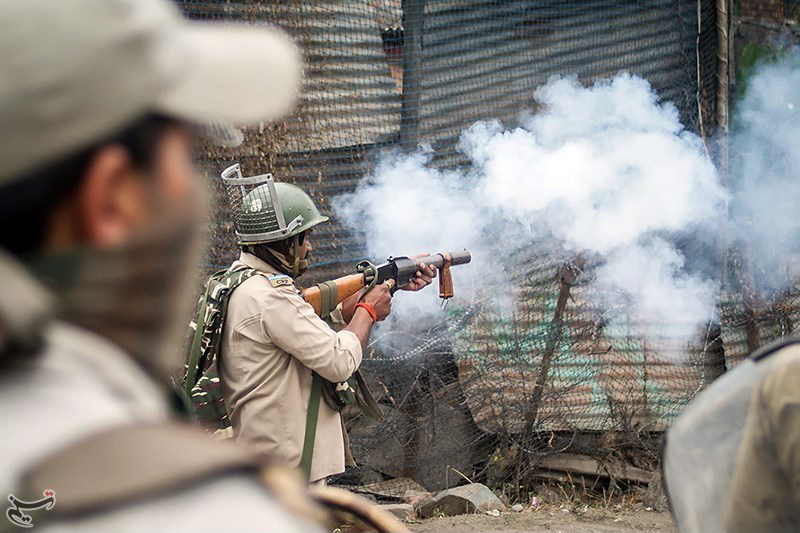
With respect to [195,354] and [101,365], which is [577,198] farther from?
[101,365]

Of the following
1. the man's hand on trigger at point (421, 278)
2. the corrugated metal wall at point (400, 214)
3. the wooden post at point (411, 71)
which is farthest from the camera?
the wooden post at point (411, 71)

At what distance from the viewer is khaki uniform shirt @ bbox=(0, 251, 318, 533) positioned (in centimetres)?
72

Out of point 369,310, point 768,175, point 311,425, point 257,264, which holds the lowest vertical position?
point 311,425

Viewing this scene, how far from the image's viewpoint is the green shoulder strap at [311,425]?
12.4 ft

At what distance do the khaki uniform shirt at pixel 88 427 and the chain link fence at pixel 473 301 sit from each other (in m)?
5.13

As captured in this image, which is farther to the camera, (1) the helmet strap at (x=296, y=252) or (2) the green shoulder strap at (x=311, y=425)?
(1) the helmet strap at (x=296, y=252)

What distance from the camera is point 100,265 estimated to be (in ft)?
2.66

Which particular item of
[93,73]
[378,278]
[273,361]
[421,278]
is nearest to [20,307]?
[93,73]

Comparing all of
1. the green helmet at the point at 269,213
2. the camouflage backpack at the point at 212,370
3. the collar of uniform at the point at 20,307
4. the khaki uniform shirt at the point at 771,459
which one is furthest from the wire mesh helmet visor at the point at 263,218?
the collar of uniform at the point at 20,307

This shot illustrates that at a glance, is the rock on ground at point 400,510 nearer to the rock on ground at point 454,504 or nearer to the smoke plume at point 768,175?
the rock on ground at point 454,504

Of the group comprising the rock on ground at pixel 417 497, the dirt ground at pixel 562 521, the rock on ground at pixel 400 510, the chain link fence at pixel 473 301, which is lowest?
the dirt ground at pixel 562 521

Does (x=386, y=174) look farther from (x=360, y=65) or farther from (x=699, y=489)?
(x=699, y=489)

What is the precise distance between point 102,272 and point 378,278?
386 cm

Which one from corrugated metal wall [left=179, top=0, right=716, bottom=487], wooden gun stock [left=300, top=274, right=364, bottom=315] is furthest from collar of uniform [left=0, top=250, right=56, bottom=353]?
corrugated metal wall [left=179, top=0, right=716, bottom=487]
